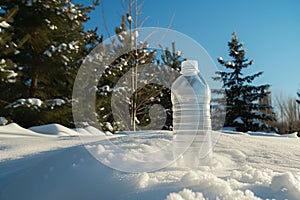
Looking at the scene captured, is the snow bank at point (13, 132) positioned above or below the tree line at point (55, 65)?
below

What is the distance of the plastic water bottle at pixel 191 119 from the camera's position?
1251 millimetres

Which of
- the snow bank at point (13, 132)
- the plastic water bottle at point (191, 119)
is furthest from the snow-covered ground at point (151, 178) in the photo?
the snow bank at point (13, 132)

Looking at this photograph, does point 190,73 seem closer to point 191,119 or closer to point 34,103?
point 191,119

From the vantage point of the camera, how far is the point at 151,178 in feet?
3.01

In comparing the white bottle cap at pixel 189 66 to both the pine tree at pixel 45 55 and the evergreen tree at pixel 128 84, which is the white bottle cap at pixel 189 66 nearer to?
the evergreen tree at pixel 128 84

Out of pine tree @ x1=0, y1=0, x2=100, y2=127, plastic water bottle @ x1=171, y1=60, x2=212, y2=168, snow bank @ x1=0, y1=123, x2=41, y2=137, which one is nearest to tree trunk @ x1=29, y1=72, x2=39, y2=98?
pine tree @ x1=0, y1=0, x2=100, y2=127

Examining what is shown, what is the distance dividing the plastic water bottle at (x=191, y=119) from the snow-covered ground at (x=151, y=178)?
0.25ft

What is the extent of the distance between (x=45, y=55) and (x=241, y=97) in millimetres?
10032

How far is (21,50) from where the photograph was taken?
7.01 m

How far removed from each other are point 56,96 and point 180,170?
6.79 m

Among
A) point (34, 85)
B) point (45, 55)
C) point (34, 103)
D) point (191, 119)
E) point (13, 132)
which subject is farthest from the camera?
point (34, 85)

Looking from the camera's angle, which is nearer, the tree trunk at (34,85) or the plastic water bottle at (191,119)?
the plastic water bottle at (191,119)

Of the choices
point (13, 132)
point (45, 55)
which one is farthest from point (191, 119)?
point (45, 55)

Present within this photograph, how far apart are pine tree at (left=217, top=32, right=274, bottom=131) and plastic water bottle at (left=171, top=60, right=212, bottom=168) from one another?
11810 millimetres
